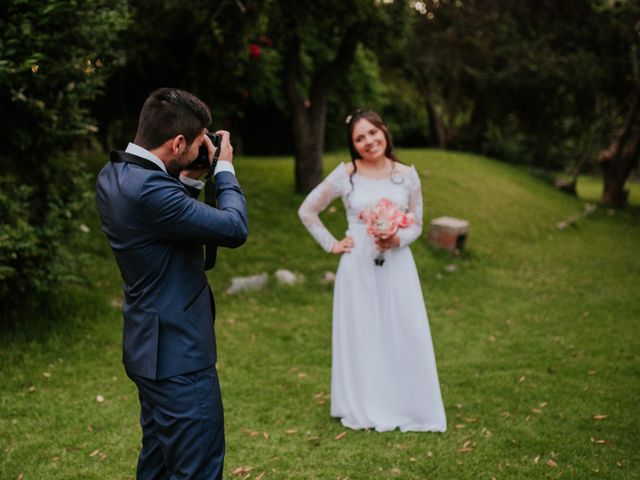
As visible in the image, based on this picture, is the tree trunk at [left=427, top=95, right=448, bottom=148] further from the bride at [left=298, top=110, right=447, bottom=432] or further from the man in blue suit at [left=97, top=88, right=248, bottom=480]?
the man in blue suit at [left=97, top=88, right=248, bottom=480]

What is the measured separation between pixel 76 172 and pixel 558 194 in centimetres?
1784

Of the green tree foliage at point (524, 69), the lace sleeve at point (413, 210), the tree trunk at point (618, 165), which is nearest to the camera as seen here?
the lace sleeve at point (413, 210)

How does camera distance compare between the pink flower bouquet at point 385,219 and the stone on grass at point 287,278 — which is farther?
the stone on grass at point 287,278

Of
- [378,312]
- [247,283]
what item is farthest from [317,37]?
[378,312]

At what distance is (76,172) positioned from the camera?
7113 mm

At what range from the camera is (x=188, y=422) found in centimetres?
287

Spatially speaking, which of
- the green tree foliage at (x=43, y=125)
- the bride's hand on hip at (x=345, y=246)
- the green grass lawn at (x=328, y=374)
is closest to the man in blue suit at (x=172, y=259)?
the green grass lawn at (x=328, y=374)

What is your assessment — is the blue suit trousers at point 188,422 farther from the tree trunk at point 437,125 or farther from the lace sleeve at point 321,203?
the tree trunk at point 437,125

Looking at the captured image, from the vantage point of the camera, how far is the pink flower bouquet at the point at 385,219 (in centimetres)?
502

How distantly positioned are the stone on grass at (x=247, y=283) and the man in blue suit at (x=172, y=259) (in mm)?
6058

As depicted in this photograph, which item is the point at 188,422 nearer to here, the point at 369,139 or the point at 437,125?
the point at 369,139

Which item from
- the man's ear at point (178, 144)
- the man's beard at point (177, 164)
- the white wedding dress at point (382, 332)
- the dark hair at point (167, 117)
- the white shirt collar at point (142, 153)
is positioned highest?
the dark hair at point (167, 117)

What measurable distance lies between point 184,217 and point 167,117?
47 cm

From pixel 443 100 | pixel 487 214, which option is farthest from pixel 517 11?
pixel 443 100
